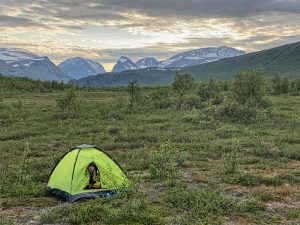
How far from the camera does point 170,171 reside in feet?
58.4

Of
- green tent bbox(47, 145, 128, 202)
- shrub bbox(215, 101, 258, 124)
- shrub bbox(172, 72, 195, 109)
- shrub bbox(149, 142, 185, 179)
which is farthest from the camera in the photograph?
shrub bbox(172, 72, 195, 109)

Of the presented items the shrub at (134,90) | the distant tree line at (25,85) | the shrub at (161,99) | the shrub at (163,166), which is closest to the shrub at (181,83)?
the shrub at (161,99)

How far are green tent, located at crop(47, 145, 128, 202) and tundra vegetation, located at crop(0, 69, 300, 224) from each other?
1.61ft

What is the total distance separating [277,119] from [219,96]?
16204mm

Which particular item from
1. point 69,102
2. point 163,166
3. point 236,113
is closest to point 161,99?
point 69,102

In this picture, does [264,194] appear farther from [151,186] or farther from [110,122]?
[110,122]

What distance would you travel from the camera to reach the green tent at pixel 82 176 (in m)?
15.1

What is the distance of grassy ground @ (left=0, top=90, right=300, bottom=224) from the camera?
1296 centimetres

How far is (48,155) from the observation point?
2275 cm

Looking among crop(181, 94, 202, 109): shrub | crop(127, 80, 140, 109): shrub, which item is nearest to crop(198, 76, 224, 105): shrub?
crop(181, 94, 202, 109): shrub

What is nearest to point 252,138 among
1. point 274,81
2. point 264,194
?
point 264,194

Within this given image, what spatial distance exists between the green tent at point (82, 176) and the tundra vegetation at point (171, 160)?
1.61ft

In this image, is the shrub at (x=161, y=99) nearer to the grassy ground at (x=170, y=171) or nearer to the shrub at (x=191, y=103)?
the shrub at (x=191, y=103)

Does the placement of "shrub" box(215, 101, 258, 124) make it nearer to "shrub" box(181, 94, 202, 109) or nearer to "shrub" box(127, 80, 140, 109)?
"shrub" box(181, 94, 202, 109)
